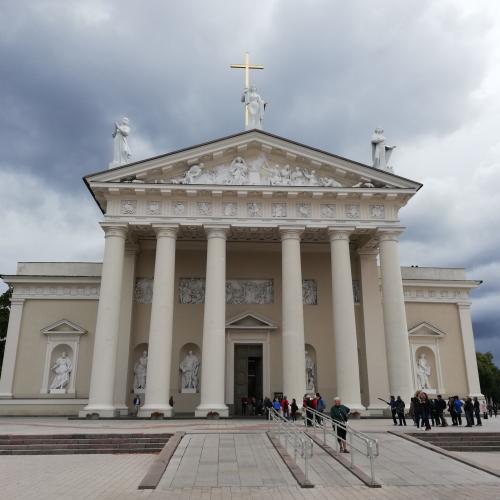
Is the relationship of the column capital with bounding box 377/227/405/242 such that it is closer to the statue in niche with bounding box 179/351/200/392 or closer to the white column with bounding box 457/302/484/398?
the white column with bounding box 457/302/484/398

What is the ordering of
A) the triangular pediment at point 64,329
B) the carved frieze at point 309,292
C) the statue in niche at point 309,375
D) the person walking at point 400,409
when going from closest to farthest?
the person walking at point 400,409 < the statue in niche at point 309,375 < the carved frieze at point 309,292 < the triangular pediment at point 64,329

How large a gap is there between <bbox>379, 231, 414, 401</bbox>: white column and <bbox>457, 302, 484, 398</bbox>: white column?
8.31 m

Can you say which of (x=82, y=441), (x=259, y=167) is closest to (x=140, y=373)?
(x=82, y=441)

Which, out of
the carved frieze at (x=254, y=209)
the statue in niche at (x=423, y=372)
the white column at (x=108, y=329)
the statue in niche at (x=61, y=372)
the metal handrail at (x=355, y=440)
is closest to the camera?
the metal handrail at (x=355, y=440)

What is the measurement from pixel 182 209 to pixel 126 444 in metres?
12.2

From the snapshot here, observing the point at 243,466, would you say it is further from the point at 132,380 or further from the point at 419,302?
the point at 419,302

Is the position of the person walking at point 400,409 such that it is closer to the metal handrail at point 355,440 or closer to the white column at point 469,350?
the metal handrail at point 355,440

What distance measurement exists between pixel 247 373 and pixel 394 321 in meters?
7.91

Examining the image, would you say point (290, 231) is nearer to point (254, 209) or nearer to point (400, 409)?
point (254, 209)

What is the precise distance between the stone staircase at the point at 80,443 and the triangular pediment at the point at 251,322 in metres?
11.4

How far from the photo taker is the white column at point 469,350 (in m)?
28.6

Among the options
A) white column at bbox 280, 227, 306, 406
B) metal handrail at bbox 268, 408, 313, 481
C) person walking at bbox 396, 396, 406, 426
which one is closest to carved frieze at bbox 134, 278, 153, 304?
white column at bbox 280, 227, 306, 406

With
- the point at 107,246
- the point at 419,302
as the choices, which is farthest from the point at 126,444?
the point at 419,302

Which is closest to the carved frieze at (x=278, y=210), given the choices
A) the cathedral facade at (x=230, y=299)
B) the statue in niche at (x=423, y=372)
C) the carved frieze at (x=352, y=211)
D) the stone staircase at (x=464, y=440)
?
the cathedral facade at (x=230, y=299)
